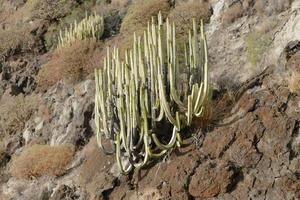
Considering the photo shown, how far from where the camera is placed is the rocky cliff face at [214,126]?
7.14 meters

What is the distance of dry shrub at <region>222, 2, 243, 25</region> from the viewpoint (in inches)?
409

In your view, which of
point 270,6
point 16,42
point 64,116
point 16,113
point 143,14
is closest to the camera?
point 270,6

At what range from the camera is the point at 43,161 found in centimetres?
938

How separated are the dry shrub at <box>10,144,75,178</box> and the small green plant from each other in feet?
11.6

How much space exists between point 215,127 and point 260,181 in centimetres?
124

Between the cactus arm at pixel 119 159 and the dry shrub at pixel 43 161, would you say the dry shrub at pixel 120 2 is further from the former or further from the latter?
the cactus arm at pixel 119 159

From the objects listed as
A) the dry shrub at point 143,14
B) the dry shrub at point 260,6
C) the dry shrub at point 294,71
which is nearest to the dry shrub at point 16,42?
the dry shrub at point 143,14

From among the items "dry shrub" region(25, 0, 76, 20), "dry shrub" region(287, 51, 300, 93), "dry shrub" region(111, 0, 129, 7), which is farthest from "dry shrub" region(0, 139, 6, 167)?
"dry shrub" region(287, 51, 300, 93)

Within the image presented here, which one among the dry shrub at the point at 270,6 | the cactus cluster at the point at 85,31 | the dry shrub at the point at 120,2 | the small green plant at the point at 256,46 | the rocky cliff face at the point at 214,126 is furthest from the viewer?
the dry shrub at the point at 120,2

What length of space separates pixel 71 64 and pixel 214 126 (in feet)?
16.2

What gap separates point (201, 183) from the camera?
7.20 m

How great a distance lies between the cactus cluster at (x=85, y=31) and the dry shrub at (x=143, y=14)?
0.71 metres

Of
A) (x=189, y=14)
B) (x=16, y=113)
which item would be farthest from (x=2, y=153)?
(x=189, y=14)

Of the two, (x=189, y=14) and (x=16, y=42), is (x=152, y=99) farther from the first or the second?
(x=16, y=42)
